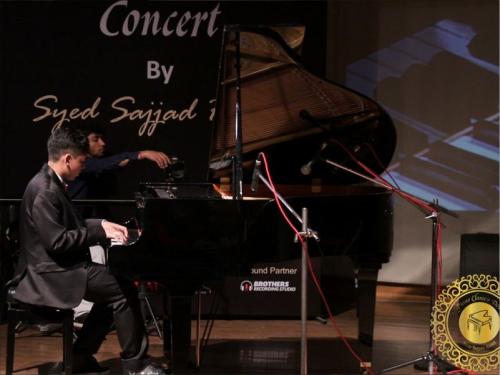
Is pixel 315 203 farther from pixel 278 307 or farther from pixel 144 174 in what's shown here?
pixel 144 174

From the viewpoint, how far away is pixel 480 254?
19.2 ft

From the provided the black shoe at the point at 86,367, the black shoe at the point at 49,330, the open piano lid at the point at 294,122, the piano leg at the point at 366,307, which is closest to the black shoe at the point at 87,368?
the black shoe at the point at 86,367

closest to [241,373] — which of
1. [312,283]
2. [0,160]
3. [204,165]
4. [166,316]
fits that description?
[166,316]

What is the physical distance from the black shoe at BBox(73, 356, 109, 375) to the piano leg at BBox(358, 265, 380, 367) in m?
1.40

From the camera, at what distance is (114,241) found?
3881 millimetres

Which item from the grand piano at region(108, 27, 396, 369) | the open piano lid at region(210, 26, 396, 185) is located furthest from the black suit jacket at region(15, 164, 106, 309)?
the open piano lid at region(210, 26, 396, 185)

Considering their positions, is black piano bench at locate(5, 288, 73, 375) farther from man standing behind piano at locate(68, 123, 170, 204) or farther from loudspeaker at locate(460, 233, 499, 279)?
loudspeaker at locate(460, 233, 499, 279)

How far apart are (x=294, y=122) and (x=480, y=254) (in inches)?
79.1

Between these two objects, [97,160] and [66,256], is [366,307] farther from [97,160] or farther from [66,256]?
[97,160]

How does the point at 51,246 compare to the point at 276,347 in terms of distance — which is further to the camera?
the point at 276,347

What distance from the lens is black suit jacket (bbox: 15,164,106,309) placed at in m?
3.87

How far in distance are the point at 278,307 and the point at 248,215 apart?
2.10 metres

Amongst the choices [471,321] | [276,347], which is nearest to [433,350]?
[471,321]

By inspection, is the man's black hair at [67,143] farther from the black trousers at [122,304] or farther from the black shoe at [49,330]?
the black shoe at [49,330]
